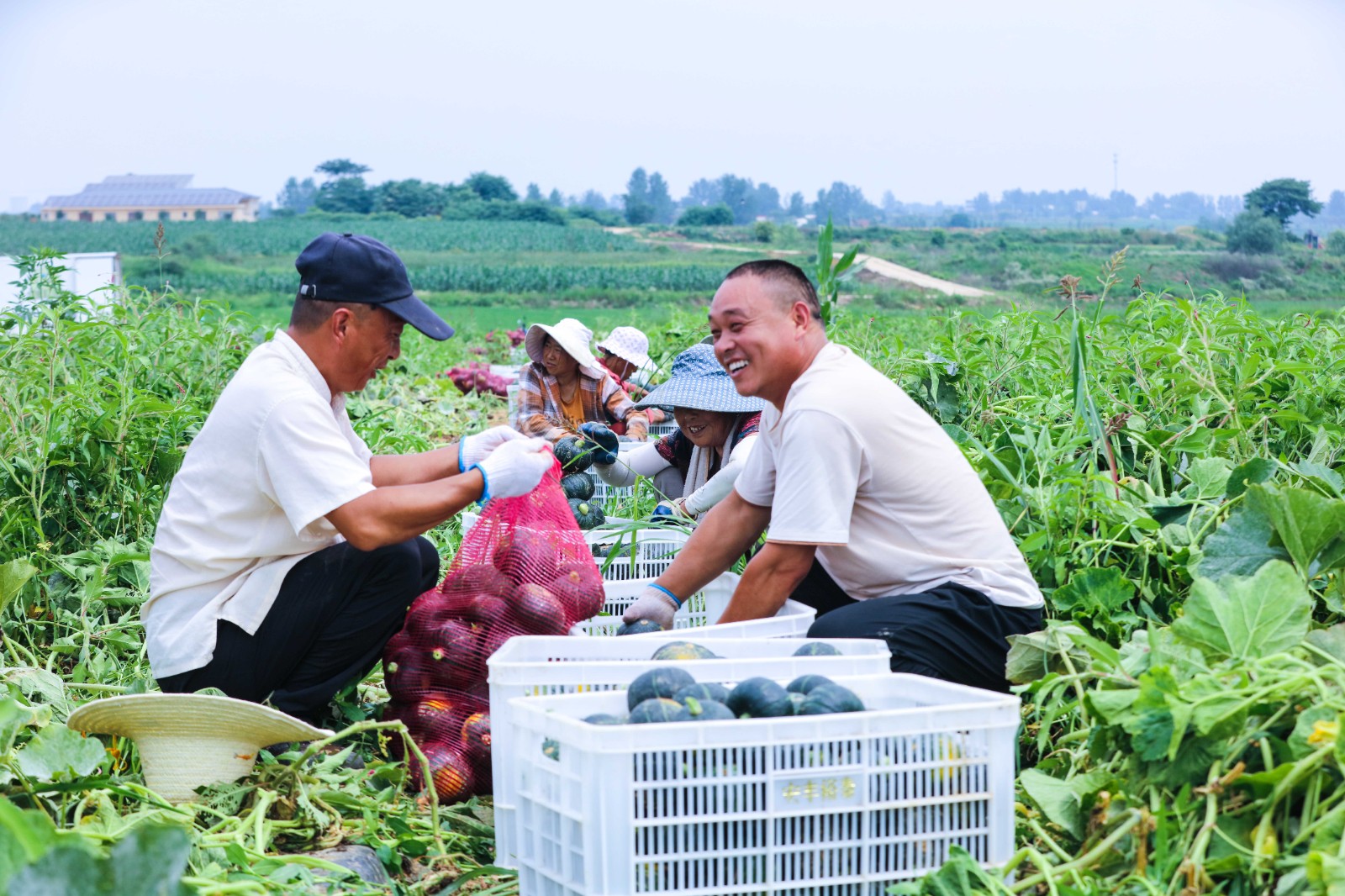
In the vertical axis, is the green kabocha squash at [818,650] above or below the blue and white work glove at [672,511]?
above

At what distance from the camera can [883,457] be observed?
2.46m

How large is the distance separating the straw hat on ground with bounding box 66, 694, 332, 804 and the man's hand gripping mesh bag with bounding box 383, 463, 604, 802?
1.15ft

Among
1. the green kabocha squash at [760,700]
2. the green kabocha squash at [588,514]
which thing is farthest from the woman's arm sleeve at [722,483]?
the green kabocha squash at [760,700]

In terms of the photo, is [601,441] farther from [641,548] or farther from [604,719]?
[604,719]

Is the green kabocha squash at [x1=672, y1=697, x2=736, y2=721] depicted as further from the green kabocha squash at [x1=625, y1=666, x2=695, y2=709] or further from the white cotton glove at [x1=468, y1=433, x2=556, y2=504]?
the white cotton glove at [x1=468, y1=433, x2=556, y2=504]

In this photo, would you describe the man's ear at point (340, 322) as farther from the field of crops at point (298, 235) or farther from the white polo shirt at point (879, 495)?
the field of crops at point (298, 235)

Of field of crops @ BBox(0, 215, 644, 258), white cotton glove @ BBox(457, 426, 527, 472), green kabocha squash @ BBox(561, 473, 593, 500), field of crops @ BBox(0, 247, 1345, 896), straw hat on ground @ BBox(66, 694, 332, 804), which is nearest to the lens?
field of crops @ BBox(0, 247, 1345, 896)

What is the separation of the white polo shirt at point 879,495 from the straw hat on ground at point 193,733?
3.53 feet

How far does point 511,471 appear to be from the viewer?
8.44 ft

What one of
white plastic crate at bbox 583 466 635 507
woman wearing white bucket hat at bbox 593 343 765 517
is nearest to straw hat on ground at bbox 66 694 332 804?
woman wearing white bucket hat at bbox 593 343 765 517

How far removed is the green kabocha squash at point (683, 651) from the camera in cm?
199

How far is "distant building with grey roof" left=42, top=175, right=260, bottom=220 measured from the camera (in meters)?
93.2

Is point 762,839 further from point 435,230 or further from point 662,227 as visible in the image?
point 662,227

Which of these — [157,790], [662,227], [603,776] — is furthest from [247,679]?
[662,227]
